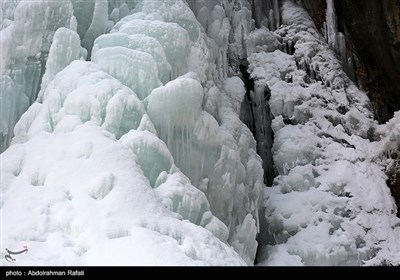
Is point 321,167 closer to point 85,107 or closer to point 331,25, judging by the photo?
point 331,25

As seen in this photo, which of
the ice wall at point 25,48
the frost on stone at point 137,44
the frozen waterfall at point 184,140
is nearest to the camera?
the frozen waterfall at point 184,140

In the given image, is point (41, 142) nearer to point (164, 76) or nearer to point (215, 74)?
point (164, 76)

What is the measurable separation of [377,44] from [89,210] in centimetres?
865

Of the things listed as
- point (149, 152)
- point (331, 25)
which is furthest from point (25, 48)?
point (331, 25)

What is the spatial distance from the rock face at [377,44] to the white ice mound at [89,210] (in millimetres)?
6891

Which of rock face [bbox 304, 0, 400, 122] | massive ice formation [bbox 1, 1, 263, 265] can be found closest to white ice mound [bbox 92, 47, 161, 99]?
massive ice formation [bbox 1, 1, 263, 265]

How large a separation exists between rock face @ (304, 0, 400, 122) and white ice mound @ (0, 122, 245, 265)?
6.89 meters

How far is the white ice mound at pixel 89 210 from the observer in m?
5.36

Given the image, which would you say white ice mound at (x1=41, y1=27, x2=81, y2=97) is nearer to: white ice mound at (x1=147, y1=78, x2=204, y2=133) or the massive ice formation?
the massive ice formation

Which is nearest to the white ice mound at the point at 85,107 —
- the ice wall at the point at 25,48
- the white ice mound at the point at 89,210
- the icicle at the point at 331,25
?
the white ice mound at the point at 89,210

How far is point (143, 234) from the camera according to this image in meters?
5.48

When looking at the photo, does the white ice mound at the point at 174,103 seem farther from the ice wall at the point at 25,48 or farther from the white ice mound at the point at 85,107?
the ice wall at the point at 25,48

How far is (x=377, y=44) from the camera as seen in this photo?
39.7 feet
